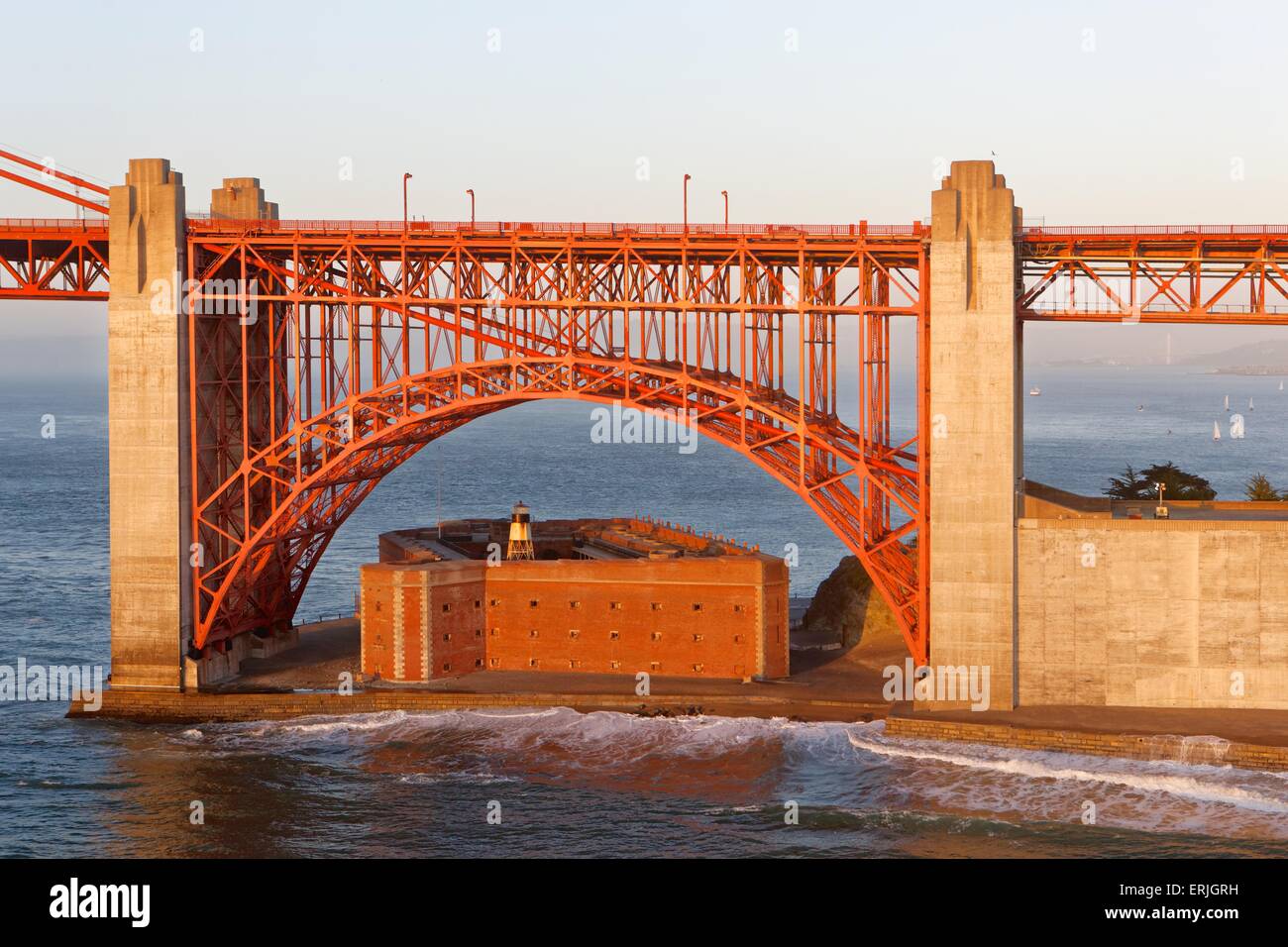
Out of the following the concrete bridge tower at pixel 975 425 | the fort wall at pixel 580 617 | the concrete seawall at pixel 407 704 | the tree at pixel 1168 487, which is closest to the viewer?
the concrete bridge tower at pixel 975 425

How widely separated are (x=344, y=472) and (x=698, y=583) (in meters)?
14.3

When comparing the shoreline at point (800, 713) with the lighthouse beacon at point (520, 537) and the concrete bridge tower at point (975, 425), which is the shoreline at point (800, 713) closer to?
the concrete bridge tower at point (975, 425)

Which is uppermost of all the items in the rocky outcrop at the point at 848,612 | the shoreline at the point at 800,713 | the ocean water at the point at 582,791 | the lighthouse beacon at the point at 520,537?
the lighthouse beacon at the point at 520,537

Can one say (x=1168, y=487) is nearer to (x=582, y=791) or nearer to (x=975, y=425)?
(x=975, y=425)

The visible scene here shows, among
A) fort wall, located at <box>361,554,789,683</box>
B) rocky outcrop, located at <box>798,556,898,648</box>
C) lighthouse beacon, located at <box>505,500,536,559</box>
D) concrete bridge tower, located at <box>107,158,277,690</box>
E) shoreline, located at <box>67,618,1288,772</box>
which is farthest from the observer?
rocky outcrop, located at <box>798,556,898,648</box>

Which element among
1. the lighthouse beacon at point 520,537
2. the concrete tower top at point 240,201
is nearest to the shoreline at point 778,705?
the lighthouse beacon at point 520,537

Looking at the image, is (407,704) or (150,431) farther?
(150,431)

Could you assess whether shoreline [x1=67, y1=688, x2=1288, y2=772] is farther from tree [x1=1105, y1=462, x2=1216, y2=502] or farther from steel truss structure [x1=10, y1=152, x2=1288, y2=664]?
tree [x1=1105, y1=462, x2=1216, y2=502]

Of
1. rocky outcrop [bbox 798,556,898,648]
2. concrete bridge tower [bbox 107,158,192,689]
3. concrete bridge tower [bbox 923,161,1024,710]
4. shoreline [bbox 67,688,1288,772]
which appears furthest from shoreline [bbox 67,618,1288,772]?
concrete bridge tower [bbox 923,161,1024,710]

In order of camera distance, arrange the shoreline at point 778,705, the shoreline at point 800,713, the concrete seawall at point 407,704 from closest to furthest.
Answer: the shoreline at point 800,713
the shoreline at point 778,705
the concrete seawall at point 407,704

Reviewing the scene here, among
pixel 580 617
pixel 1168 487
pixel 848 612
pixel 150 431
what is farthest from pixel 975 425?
pixel 1168 487

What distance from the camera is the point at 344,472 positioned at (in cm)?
6856
